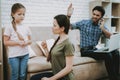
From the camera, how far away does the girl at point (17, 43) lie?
2.60 m

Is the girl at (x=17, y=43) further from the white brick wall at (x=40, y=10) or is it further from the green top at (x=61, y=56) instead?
the white brick wall at (x=40, y=10)

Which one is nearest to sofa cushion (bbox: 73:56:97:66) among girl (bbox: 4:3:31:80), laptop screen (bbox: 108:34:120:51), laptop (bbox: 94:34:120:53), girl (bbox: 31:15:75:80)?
laptop (bbox: 94:34:120:53)

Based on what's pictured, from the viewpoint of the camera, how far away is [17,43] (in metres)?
2.60

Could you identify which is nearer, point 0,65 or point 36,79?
point 36,79

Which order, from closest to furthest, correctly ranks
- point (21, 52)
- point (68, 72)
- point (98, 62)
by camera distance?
point (68, 72) → point (21, 52) → point (98, 62)

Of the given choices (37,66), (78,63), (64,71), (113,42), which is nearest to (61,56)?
(64,71)

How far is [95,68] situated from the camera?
3537 mm

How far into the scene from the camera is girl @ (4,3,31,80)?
8.54ft

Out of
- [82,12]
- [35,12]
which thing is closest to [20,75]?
[35,12]

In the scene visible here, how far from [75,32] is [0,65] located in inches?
66.3

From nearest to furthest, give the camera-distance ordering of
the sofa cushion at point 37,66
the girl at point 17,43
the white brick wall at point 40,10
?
1. the girl at point 17,43
2. the sofa cushion at point 37,66
3. the white brick wall at point 40,10

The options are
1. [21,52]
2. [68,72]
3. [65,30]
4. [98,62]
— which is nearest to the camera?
[68,72]

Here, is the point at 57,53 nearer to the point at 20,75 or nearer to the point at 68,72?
the point at 68,72

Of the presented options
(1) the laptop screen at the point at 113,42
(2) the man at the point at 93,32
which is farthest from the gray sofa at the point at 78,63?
(1) the laptop screen at the point at 113,42
